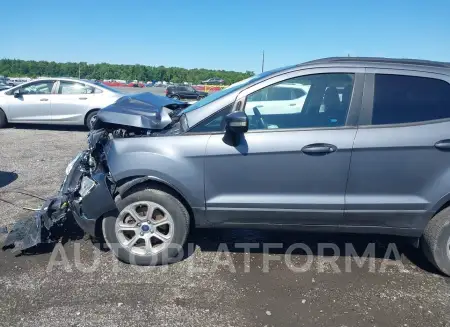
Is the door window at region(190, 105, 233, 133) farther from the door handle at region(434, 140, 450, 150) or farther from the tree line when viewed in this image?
the tree line

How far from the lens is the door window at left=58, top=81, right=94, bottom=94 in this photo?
9945 mm

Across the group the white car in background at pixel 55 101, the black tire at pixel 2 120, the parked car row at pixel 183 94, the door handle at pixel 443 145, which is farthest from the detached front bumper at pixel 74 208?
the parked car row at pixel 183 94

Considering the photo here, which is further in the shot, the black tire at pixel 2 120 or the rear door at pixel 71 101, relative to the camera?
the black tire at pixel 2 120

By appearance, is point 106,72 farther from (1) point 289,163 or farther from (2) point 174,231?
(1) point 289,163

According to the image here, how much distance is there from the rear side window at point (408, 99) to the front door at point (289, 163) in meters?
0.20

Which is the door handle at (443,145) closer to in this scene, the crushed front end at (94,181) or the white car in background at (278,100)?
the white car in background at (278,100)

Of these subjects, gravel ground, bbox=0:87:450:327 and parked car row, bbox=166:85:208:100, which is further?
parked car row, bbox=166:85:208:100

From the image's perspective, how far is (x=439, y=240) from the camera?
10.3 ft

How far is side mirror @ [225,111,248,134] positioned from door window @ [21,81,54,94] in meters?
8.62

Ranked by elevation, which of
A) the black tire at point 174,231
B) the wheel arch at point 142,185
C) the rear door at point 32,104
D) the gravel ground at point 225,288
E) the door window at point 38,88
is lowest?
the gravel ground at point 225,288

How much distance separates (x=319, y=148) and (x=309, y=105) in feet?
1.55

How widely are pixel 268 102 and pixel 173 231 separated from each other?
1421 mm

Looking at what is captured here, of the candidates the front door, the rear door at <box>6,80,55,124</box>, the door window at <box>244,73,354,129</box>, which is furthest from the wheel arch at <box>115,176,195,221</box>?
the rear door at <box>6,80,55,124</box>

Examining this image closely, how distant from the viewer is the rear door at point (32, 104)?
9.94 meters
